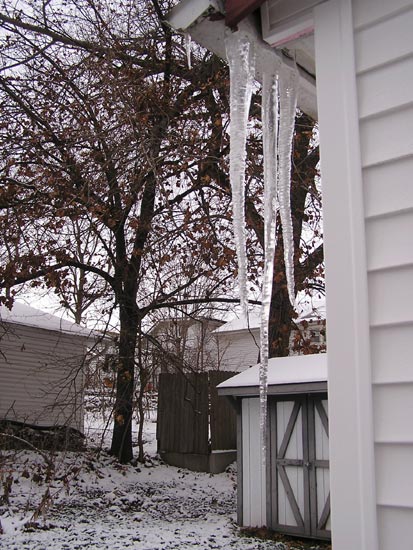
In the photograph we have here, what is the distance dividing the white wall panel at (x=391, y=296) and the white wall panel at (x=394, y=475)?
0.36 metres

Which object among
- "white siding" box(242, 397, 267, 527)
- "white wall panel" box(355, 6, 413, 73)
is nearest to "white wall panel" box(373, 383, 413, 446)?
"white wall panel" box(355, 6, 413, 73)

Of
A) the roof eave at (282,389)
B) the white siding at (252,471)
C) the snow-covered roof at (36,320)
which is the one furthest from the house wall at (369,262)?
the snow-covered roof at (36,320)

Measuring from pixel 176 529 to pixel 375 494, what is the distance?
607 centimetres

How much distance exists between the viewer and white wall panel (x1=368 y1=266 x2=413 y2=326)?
163cm

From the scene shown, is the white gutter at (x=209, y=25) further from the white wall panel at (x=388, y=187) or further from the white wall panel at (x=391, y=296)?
the white wall panel at (x=391, y=296)

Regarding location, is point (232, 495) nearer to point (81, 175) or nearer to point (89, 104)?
point (81, 175)

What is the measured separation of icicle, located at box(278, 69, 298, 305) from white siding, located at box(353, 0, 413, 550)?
0.54m

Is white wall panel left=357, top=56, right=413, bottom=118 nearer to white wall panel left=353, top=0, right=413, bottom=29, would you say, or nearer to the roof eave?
white wall panel left=353, top=0, right=413, bottom=29

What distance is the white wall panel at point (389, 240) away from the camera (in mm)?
1655

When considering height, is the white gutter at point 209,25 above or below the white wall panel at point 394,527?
above

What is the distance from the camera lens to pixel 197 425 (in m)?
11.2

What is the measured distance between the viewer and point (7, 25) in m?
8.66

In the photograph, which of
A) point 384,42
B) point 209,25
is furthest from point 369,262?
point 209,25

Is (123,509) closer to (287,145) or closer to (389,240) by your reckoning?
(287,145)
